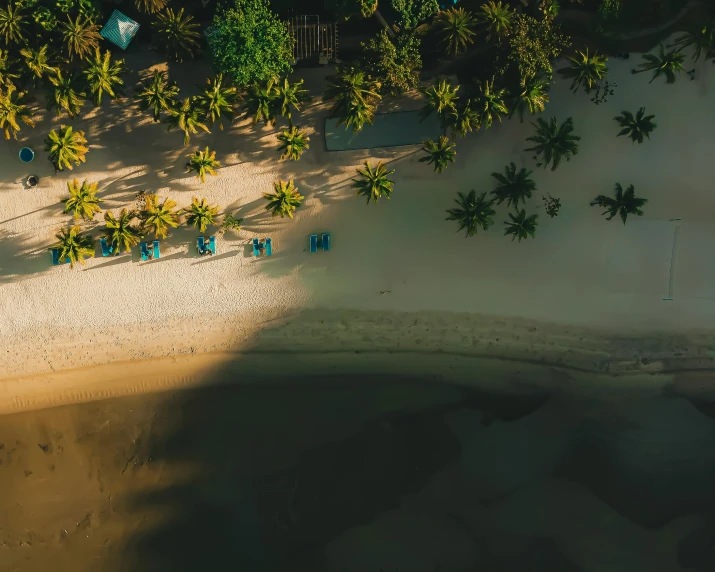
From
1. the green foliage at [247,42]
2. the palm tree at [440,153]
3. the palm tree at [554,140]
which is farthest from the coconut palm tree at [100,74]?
the palm tree at [554,140]

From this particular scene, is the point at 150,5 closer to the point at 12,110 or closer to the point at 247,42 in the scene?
the point at 247,42

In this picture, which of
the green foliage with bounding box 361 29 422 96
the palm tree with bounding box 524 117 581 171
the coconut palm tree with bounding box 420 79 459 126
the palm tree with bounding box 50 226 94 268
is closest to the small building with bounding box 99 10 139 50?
the palm tree with bounding box 50 226 94 268

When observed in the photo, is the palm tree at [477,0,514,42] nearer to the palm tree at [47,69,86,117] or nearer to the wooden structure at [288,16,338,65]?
the wooden structure at [288,16,338,65]

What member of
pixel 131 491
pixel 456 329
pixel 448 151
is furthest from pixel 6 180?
pixel 456 329

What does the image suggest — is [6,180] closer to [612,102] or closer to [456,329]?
Result: [456,329]

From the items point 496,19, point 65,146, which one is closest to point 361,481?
point 65,146
